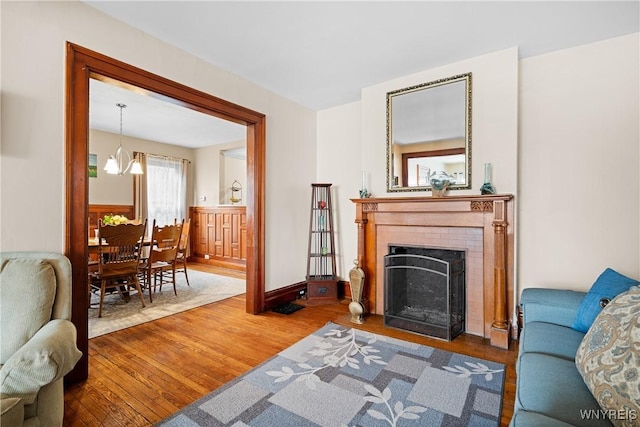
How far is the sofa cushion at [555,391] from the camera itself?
3.51ft

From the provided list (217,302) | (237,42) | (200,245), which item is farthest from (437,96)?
(200,245)

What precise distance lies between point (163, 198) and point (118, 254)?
120 inches

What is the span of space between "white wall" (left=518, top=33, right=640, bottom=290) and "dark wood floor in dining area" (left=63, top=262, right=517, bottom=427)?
0.94m

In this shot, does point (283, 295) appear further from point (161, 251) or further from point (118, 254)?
point (118, 254)

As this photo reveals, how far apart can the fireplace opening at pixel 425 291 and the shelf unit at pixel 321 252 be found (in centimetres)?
91

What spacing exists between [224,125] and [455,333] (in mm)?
4483

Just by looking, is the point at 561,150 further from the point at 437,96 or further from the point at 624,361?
the point at 624,361

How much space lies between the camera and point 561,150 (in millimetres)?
2613

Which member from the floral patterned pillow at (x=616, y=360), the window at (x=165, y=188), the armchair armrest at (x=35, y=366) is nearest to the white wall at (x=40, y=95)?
the armchair armrest at (x=35, y=366)

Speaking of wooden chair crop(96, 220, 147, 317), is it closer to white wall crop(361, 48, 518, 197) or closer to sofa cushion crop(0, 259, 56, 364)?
sofa cushion crop(0, 259, 56, 364)

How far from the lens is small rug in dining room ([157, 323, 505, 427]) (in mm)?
1651

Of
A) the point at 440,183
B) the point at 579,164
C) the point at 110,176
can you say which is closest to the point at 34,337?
the point at 440,183

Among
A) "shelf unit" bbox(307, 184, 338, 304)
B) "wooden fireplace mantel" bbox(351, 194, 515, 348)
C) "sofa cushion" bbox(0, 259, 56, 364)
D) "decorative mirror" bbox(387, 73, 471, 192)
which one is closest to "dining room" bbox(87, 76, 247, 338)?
"shelf unit" bbox(307, 184, 338, 304)

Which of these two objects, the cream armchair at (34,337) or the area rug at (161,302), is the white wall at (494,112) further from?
the area rug at (161,302)
